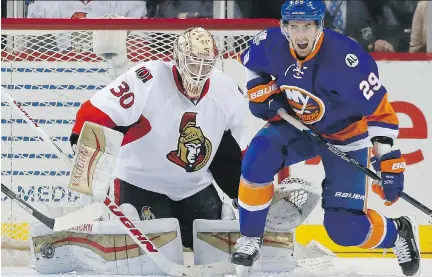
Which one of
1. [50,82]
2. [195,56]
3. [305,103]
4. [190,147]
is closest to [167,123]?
[190,147]

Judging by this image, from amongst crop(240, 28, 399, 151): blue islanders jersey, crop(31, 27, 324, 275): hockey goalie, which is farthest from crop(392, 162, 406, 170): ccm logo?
crop(31, 27, 324, 275): hockey goalie

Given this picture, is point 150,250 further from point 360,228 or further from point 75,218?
point 360,228

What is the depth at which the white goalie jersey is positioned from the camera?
365cm

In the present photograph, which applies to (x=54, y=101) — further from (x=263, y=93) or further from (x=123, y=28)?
(x=263, y=93)

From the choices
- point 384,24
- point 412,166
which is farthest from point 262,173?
point 384,24

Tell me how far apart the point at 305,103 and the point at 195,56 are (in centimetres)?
40

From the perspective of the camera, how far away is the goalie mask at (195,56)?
3.62 meters

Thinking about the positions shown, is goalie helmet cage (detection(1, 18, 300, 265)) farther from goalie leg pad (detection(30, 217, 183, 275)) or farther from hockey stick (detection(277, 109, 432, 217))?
hockey stick (detection(277, 109, 432, 217))

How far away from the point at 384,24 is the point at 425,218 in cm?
100

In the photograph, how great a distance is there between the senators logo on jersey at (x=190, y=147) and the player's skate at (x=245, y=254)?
1.24 feet

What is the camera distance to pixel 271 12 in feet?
16.1

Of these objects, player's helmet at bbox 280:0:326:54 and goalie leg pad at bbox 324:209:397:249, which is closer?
player's helmet at bbox 280:0:326:54

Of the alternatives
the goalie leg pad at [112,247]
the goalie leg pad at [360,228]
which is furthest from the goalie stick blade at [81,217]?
the goalie leg pad at [360,228]

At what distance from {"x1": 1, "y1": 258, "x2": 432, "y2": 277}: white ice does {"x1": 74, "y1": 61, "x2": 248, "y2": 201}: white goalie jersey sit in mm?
443
